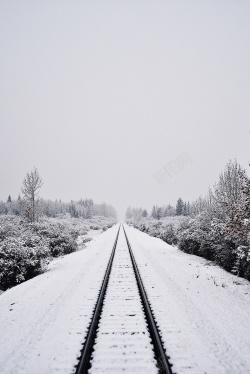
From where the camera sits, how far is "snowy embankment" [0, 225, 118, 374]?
13.0 feet

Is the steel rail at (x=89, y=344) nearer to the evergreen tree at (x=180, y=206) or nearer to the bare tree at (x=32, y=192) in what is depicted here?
the bare tree at (x=32, y=192)

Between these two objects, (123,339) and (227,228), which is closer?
(123,339)

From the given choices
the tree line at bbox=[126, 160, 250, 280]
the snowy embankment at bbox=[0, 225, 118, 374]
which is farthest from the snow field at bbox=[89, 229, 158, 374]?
the tree line at bbox=[126, 160, 250, 280]

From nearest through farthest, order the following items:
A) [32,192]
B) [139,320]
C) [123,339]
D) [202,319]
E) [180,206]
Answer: [123,339] → [139,320] → [202,319] → [32,192] → [180,206]

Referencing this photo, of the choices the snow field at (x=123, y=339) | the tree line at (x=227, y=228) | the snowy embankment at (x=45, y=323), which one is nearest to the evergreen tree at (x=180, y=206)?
the tree line at (x=227, y=228)

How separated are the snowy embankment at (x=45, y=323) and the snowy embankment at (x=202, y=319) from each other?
190 cm

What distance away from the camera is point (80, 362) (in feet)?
12.1

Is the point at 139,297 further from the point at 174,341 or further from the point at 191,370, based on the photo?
the point at 191,370

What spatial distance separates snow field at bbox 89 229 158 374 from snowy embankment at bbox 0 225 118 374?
1.41 feet

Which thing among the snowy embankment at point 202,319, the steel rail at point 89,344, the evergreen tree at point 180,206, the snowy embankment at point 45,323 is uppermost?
the evergreen tree at point 180,206

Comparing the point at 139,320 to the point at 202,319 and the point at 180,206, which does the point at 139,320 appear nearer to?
the point at 202,319

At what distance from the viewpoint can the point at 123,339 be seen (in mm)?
4570

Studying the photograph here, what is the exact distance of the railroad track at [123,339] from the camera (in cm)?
375

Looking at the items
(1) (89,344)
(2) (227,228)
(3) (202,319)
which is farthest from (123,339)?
(2) (227,228)
